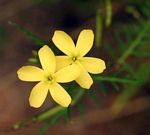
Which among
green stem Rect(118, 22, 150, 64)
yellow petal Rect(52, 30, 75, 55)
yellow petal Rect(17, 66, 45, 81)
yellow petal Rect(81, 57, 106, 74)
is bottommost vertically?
yellow petal Rect(81, 57, 106, 74)

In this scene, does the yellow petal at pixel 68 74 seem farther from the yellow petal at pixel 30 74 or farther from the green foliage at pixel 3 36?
the green foliage at pixel 3 36

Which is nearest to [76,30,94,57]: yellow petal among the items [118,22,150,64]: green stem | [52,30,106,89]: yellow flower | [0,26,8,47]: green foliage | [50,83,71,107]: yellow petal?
[52,30,106,89]: yellow flower

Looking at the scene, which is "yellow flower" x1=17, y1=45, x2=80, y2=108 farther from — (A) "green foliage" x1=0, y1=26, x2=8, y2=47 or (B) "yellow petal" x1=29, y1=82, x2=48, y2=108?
(A) "green foliage" x1=0, y1=26, x2=8, y2=47

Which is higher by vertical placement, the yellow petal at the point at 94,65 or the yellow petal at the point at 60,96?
the yellow petal at the point at 94,65

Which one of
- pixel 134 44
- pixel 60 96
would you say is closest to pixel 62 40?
pixel 60 96

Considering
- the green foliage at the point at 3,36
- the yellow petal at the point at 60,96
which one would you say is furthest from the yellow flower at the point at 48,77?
the green foliage at the point at 3,36

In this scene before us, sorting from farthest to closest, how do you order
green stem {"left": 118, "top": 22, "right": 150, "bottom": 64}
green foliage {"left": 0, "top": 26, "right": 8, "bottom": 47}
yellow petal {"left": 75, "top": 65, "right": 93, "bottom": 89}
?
green foliage {"left": 0, "top": 26, "right": 8, "bottom": 47}
green stem {"left": 118, "top": 22, "right": 150, "bottom": 64}
yellow petal {"left": 75, "top": 65, "right": 93, "bottom": 89}

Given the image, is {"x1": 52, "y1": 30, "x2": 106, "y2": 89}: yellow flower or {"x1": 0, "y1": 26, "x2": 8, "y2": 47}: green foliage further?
{"x1": 0, "y1": 26, "x2": 8, "y2": 47}: green foliage

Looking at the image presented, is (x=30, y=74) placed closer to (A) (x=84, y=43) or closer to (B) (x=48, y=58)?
(B) (x=48, y=58)

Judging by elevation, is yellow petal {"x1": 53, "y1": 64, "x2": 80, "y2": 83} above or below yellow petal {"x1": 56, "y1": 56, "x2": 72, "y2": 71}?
below
